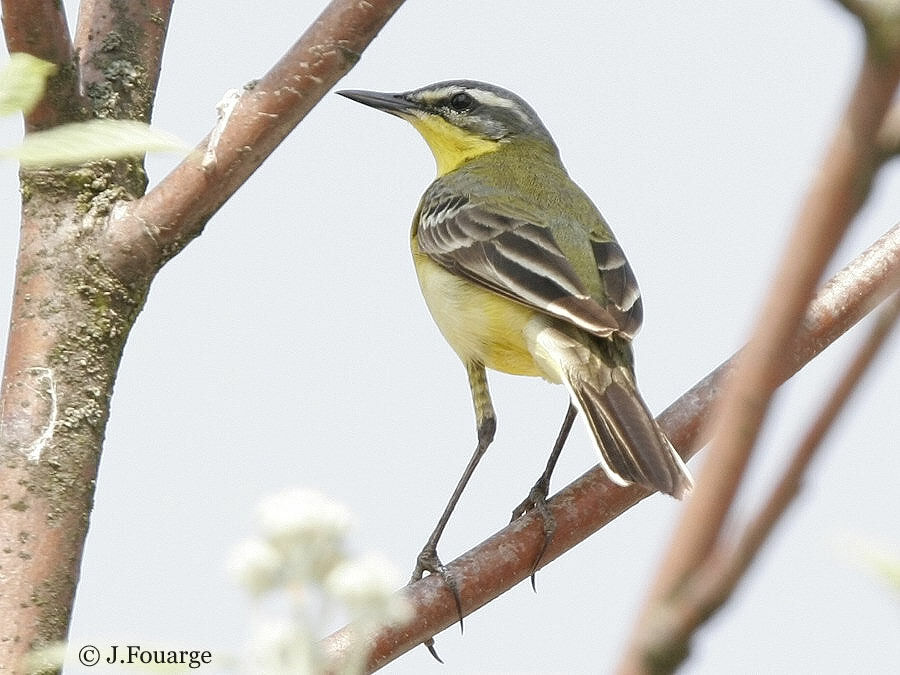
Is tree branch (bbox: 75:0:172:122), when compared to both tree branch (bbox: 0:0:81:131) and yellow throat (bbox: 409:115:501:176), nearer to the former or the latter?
tree branch (bbox: 0:0:81:131)

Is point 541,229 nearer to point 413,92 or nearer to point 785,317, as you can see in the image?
point 413,92

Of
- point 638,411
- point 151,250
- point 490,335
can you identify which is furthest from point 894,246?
point 151,250

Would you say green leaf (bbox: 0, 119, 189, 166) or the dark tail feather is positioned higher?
green leaf (bbox: 0, 119, 189, 166)

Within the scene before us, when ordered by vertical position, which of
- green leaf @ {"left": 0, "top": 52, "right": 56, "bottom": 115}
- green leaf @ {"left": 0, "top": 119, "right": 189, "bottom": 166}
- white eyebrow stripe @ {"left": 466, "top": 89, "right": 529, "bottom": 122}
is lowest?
white eyebrow stripe @ {"left": 466, "top": 89, "right": 529, "bottom": 122}

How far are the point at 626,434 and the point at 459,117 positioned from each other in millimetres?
3904

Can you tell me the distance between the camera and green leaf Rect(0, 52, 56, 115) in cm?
129

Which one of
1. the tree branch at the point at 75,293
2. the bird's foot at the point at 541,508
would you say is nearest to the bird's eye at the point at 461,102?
the bird's foot at the point at 541,508

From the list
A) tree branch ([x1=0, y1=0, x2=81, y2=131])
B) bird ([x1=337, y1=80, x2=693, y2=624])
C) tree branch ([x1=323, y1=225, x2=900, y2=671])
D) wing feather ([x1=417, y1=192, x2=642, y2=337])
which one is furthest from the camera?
wing feather ([x1=417, y1=192, x2=642, y2=337])

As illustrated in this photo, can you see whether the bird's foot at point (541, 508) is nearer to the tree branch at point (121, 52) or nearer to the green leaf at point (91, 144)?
the tree branch at point (121, 52)

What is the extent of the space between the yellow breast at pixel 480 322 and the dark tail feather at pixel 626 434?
0.65 meters

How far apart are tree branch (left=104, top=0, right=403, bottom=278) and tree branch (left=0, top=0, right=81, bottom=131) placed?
0.34 m

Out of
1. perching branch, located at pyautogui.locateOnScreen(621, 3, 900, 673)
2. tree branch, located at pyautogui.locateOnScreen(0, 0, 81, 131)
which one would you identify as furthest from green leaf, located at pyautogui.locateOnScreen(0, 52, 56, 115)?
tree branch, located at pyautogui.locateOnScreen(0, 0, 81, 131)

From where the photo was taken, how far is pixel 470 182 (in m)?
7.24

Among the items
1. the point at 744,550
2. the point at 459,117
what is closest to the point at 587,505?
the point at 744,550
